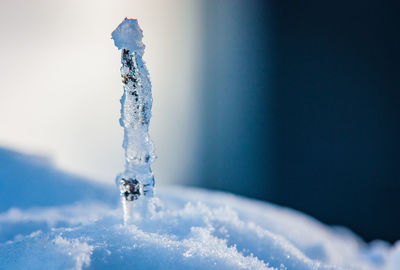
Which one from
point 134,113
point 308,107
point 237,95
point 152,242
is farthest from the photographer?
point 237,95

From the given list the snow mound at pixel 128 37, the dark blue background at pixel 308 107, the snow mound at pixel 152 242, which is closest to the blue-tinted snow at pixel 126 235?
the snow mound at pixel 152 242

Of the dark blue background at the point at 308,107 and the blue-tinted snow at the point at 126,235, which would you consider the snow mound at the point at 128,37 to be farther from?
the dark blue background at the point at 308,107

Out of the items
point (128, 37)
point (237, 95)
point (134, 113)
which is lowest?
point (134, 113)

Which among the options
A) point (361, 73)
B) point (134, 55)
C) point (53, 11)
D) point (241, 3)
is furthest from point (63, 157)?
point (134, 55)

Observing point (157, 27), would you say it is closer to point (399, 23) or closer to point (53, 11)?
point (53, 11)

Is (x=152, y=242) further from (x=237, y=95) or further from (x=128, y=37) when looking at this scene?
(x=237, y=95)

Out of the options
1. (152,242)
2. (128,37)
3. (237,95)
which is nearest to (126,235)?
(152,242)
